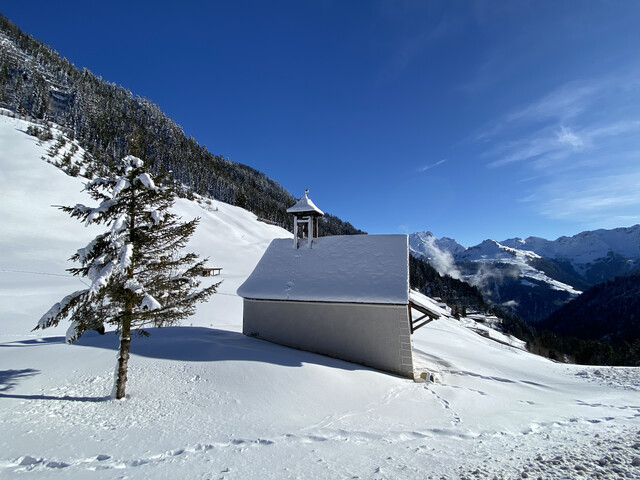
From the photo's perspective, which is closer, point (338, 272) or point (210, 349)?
point (210, 349)

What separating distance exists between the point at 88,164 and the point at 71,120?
45.0 meters

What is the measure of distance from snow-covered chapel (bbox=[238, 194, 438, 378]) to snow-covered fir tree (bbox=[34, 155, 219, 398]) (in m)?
7.08

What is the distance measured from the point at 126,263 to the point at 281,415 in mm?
5707

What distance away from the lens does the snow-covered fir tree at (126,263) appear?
8062 millimetres

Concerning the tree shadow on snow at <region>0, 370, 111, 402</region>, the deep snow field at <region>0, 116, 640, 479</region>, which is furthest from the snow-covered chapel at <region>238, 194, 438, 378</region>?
the tree shadow on snow at <region>0, 370, 111, 402</region>

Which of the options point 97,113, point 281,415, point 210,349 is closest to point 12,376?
point 210,349

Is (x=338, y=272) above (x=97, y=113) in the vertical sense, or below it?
below

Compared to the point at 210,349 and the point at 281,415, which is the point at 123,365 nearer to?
the point at 210,349

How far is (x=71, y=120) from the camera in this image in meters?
93.2

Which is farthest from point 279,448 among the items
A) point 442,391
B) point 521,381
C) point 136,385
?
point 521,381

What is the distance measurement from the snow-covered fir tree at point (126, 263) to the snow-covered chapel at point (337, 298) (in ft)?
23.2

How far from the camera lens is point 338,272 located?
16438 millimetres

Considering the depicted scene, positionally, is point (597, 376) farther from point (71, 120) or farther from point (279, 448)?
point (71, 120)

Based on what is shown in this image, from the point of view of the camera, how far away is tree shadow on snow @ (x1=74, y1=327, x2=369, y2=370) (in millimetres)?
11625
